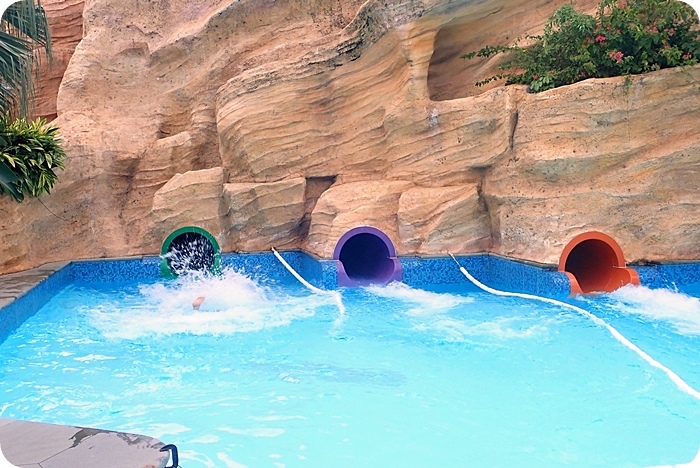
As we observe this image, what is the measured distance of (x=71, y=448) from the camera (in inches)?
98.0

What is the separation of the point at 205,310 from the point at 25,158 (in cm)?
339

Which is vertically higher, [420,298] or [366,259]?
[366,259]

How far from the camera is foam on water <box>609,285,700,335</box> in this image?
586 cm

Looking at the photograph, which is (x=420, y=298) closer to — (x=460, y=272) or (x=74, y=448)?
(x=460, y=272)

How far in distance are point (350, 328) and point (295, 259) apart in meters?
3.79

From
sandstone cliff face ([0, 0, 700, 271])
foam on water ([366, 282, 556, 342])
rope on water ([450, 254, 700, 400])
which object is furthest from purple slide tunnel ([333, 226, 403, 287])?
rope on water ([450, 254, 700, 400])

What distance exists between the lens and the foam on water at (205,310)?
6.31 m

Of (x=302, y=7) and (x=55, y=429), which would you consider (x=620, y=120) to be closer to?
(x=302, y=7)

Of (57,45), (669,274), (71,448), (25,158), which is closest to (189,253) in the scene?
(25,158)

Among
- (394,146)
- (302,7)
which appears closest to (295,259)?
(394,146)

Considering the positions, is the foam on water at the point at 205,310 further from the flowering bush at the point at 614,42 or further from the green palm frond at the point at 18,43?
the flowering bush at the point at 614,42

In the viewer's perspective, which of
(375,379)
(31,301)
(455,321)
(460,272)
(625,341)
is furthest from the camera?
(460,272)

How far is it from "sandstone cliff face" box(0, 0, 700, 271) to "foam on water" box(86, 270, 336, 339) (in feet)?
4.17

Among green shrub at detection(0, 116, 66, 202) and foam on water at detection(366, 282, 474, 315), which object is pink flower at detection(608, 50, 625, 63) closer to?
foam on water at detection(366, 282, 474, 315)
